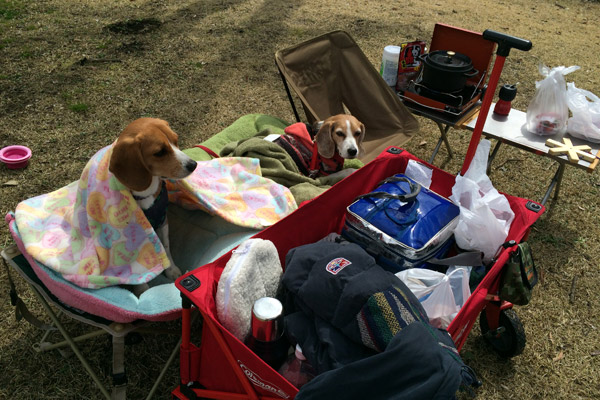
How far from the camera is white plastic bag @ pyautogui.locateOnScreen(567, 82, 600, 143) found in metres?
3.13

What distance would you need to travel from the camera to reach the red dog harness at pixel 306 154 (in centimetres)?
314

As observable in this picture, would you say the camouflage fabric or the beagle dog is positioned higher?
the beagle dog

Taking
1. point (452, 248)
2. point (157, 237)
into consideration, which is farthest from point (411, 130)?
point (157, 237)

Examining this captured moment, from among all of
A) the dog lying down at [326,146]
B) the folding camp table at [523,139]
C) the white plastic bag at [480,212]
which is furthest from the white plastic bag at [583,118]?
the dog lying down at [326,146]

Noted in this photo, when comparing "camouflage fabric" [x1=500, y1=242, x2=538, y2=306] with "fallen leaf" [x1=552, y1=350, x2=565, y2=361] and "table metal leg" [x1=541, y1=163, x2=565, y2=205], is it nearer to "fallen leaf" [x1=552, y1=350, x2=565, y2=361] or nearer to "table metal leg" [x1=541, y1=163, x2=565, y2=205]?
→ "fallen leaf" [x1=552, y1=350, x2=565, y2=361]

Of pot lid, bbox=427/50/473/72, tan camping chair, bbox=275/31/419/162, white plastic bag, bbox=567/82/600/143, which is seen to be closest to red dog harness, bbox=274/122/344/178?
tan camping chair, bbox=275/31/419/162

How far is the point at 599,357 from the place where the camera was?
2.57 m

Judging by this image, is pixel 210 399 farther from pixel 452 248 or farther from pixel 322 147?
pixel 322 147

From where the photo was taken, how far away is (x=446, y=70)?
10.5 ft

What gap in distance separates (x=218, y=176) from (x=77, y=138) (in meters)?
1.86

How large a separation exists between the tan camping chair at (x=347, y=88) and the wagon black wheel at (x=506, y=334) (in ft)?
5.12

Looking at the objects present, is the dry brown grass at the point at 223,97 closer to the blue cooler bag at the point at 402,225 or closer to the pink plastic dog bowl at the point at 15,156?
the pink plastic dog bowl at the point at 15,156

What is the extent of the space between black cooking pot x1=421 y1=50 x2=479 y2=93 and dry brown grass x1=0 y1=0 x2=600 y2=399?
0.85 m

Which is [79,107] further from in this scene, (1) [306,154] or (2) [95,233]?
(2) [95,233]
